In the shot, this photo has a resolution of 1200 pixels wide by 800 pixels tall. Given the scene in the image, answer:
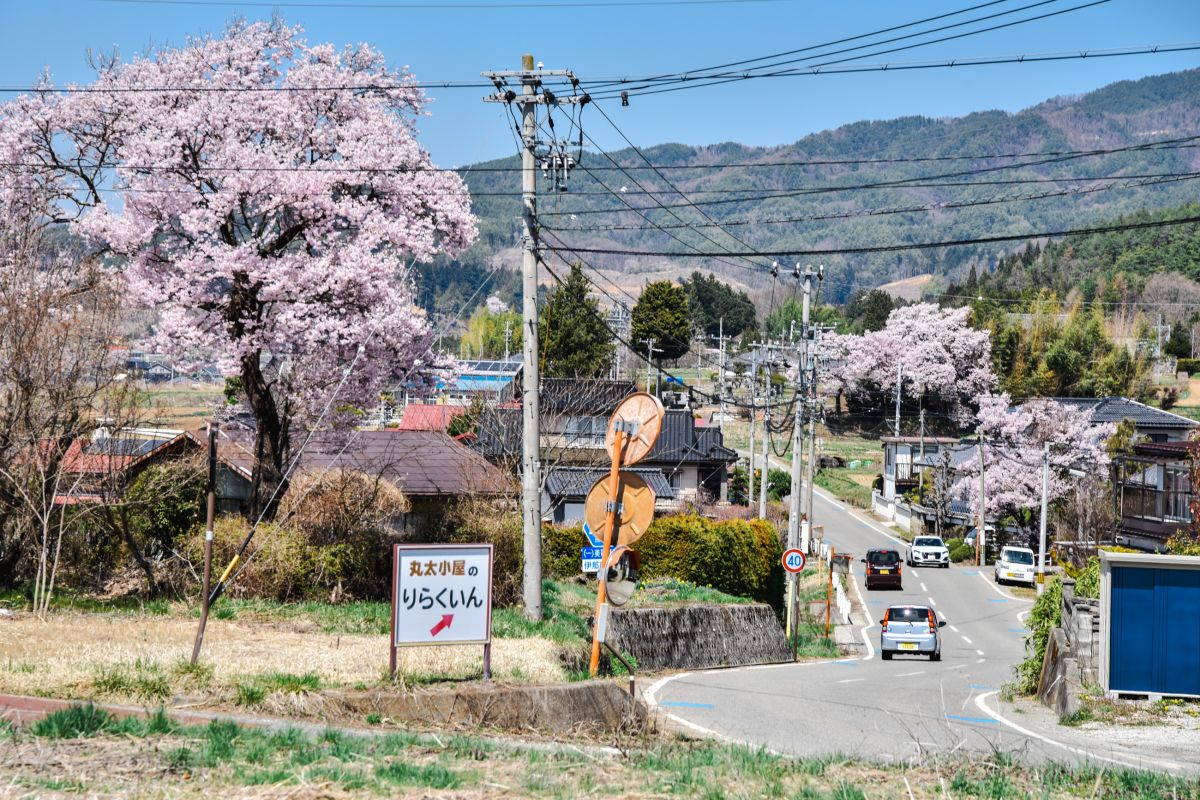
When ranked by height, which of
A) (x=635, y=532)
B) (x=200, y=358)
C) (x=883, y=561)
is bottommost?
(x=883, y=561)

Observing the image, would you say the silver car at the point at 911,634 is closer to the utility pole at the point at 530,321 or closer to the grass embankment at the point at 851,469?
the utility pole at the point at 530,321

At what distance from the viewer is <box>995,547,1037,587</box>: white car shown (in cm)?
4875

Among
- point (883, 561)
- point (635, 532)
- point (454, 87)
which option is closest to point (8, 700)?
point (635, 532)

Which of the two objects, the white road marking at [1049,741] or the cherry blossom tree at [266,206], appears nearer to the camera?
the white road marking at [1049,741]

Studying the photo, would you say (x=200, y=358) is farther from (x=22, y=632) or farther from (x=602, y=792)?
(x=602, y=792)

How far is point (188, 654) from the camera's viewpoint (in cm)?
1240

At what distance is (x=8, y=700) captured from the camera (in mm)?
10047

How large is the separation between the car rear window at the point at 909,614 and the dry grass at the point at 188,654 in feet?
55.1

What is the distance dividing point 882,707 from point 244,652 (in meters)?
9.79

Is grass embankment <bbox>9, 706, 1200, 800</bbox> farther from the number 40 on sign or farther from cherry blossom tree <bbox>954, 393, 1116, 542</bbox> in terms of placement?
cherry blossom tree <bbox>954, 393, 1116, 542</bbox>

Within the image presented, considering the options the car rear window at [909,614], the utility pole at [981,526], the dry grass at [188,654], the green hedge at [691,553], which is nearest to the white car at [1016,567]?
the utility pole at [981,526]

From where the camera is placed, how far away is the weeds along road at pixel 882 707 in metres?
13.0

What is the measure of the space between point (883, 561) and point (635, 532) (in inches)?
1412

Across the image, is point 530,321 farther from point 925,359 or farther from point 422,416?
point 925,359
